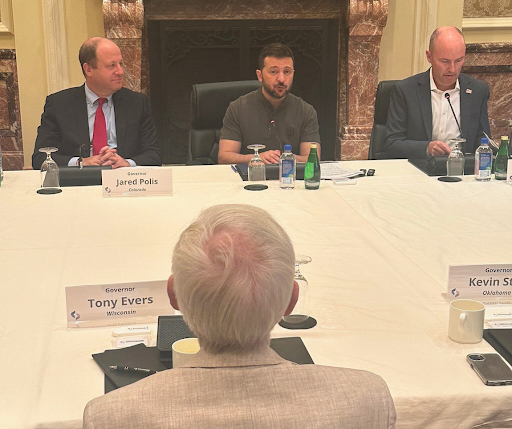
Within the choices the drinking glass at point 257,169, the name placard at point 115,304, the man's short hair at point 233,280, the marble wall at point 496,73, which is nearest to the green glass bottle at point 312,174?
the drinking glass at point 257,169

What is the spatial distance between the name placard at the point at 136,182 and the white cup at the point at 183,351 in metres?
1.39

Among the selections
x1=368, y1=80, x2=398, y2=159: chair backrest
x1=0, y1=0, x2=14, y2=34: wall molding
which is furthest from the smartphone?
x1=0, y1=0, x2=14, y2=34: wall molding

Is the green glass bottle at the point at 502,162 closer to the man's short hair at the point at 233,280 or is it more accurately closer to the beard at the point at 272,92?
the beard at the point at 272,92

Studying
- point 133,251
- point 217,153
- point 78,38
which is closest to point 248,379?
point 133,251

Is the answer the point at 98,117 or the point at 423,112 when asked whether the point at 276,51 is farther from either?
the point at 98,117

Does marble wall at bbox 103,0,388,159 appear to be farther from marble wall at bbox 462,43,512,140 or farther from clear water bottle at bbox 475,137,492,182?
→ clear water bottle at bbox 475,137,492,182

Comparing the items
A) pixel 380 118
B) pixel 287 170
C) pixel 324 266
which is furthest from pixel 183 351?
pixel 380 118

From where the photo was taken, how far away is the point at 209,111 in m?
3.69

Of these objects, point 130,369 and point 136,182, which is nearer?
point 130,369

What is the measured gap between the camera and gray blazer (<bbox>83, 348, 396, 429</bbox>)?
813mm

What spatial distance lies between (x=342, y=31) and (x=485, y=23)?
43.3 inches

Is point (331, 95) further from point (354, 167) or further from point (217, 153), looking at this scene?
point (354, 167)

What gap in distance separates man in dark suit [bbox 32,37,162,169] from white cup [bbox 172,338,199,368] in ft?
6.94

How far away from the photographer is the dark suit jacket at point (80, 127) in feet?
11.0
